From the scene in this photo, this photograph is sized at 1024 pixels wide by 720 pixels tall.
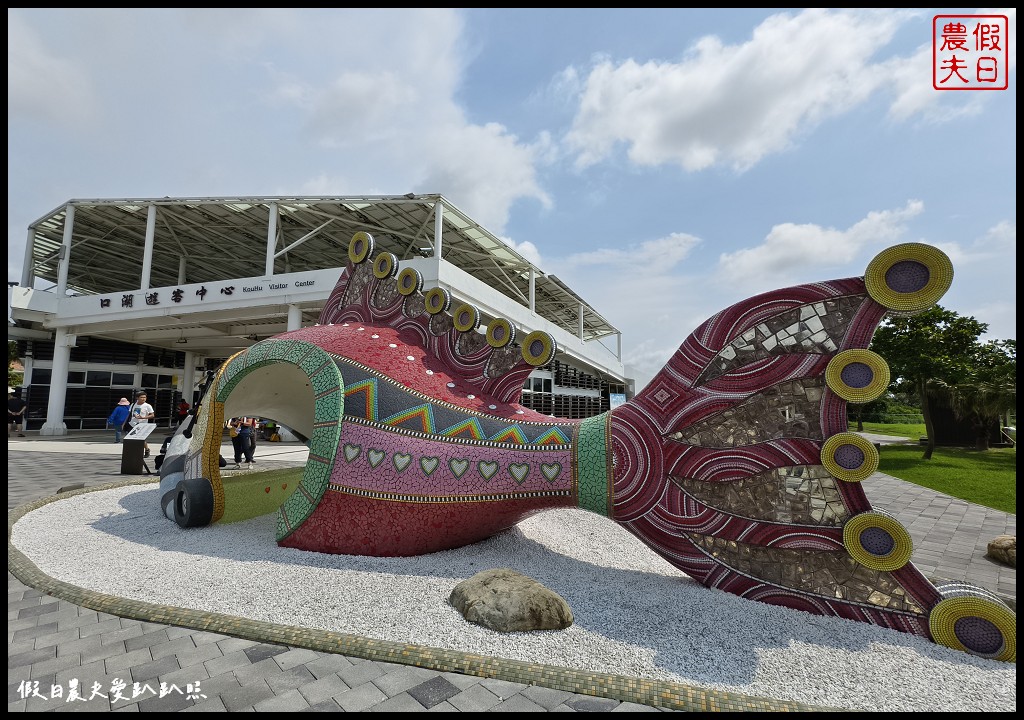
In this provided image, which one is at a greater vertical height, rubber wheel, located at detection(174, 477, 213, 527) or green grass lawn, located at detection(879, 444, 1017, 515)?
rubber wheel, located at detection(174, 477, 213, 527)

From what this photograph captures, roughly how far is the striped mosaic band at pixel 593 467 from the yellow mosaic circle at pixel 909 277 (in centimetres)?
205

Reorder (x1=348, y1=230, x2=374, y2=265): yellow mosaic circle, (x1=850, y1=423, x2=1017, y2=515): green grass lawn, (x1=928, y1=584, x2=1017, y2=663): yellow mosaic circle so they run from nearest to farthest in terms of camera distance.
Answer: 1. (x1=928, y1=584, x2=1017, y2=663): yellow mosaic circle
2. (x1=348, y1=230, x2=374, y2=265): yellow mosaic circle
3. (x1=850, y1=423, x2=1017, y2=515): green grass lawn

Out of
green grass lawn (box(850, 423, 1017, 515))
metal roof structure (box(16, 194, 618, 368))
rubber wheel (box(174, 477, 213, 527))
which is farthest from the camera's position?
metal roof structure (box(16, 194, 618, 368))

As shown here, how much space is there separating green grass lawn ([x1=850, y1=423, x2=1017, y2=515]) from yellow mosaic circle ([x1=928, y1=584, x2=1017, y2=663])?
679 cm

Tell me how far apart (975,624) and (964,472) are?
45.2ft

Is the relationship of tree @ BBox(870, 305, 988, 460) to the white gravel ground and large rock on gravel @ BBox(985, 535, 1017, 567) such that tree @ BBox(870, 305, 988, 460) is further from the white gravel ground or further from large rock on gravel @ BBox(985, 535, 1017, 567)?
the white gravel ground

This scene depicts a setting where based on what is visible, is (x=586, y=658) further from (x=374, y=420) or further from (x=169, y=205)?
(x=169, y=205)

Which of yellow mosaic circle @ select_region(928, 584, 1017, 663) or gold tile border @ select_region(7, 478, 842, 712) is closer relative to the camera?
gold tile border @ select_region(7, 478, 842, 712)

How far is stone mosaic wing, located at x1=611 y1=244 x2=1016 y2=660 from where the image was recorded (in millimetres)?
3084

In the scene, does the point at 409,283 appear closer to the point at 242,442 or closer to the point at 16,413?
the point at 242,442

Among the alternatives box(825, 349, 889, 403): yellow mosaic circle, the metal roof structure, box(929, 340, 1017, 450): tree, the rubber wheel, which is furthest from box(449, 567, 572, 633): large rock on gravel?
box(929, 340, 1017, 450): tree

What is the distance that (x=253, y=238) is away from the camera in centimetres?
1970

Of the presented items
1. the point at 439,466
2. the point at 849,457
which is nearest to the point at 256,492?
the point at 439,466

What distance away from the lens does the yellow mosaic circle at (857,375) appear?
3.14 meters
